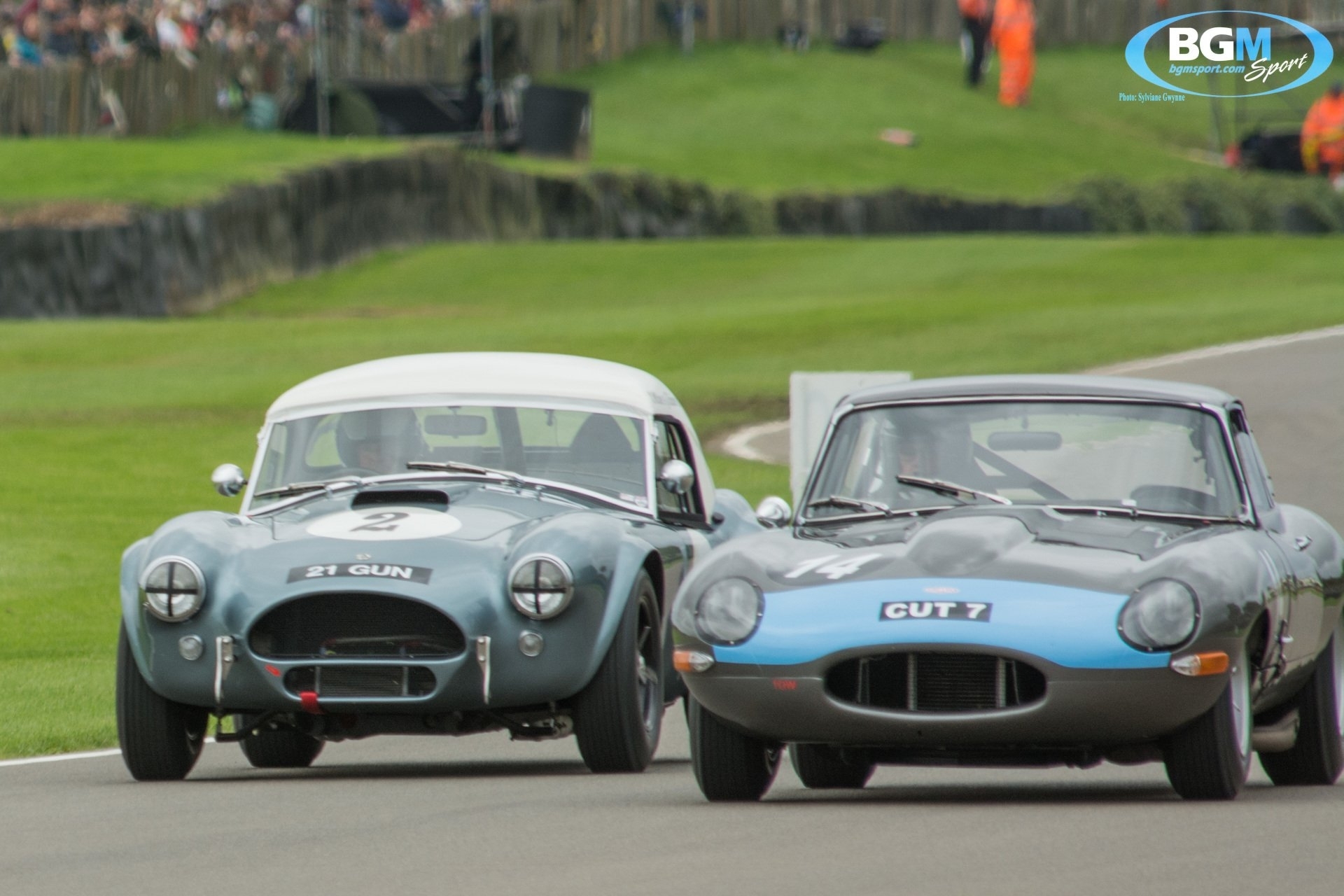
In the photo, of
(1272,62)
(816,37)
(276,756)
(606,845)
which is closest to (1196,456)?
(606,845)

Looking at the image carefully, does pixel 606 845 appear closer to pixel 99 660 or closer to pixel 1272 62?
pixel 99 660

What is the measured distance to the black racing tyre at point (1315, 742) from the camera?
27.0ft

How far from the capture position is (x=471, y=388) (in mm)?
10195

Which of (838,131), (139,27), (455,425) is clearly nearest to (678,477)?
(455,425)

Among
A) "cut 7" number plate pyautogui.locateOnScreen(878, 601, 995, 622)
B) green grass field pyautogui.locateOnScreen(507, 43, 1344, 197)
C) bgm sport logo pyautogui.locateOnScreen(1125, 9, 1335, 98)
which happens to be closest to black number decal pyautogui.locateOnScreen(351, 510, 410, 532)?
"cut 7" number plate pyautogui.locateOnScreen(878, 601, 995, 622)

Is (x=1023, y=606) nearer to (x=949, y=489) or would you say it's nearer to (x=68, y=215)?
(x=949, y=489)

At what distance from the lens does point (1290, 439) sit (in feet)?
68.8

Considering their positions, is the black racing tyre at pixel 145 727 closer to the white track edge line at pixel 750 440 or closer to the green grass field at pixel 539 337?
the green grass field at pixel 539 337

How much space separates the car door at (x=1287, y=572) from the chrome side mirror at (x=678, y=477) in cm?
218

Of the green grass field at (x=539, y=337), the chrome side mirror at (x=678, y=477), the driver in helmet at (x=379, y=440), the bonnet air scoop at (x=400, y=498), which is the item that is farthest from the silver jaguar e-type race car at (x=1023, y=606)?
the green grass field at (x=539, y=337)

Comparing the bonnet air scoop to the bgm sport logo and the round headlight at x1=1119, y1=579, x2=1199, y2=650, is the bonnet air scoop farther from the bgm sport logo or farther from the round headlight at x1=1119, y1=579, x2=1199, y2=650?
the bgm sport logo

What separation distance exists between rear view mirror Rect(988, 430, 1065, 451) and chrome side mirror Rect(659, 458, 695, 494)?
5.51ft

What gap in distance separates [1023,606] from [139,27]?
3739 cm

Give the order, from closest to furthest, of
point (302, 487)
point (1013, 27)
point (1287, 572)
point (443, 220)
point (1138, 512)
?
point (1287, 572), point (1138, 512), point (302, 487), point (443, 220), point (1013, 27)
